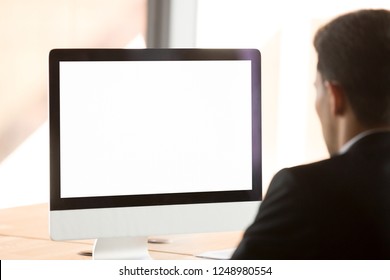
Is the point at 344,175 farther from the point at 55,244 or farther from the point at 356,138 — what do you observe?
the point at 55,244

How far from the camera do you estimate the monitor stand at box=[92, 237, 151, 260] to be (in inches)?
50.5

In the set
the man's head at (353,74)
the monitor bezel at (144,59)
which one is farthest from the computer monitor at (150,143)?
the man's head at (353,74)

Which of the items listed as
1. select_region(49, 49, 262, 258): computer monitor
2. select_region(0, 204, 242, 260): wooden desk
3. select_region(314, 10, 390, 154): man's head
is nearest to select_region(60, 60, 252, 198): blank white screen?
select_region(49, 49, 262, 258): computer monitor

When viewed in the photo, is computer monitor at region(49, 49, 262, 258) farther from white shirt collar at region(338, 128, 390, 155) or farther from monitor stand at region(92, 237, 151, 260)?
white shirt collar at region(338, 128, 390, 155)

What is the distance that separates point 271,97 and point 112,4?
0.78 m

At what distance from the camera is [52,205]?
1.21 metres

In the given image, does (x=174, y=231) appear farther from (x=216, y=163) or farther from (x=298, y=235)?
(x=298, y=235)

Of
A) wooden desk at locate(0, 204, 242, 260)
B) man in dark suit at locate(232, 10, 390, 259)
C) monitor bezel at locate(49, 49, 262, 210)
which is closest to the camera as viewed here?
man in dark suit at locate(232, 10, 390, 259)

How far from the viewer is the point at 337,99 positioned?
0.90m

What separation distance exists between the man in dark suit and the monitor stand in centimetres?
44

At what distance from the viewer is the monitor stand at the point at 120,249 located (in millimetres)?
1282

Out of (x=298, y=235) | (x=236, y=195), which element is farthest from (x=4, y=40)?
(x=298, y=235)

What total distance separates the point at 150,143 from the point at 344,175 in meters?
0.48

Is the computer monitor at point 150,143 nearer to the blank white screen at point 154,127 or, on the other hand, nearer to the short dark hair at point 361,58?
the blank white screen at point 154,127
